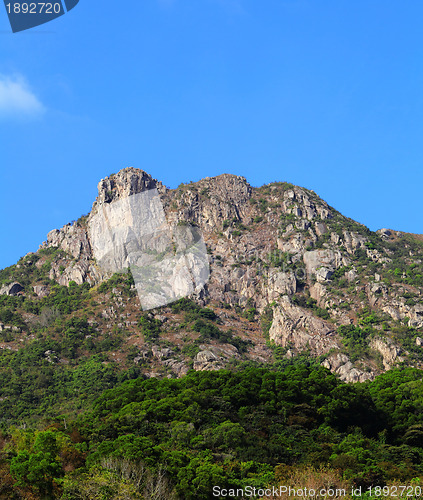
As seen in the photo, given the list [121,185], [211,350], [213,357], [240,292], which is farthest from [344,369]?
[121,185]

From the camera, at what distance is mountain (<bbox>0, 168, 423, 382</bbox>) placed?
91750 millimetres

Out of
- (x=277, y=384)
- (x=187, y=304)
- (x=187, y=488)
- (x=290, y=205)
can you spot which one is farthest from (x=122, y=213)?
(x=187, y=488)

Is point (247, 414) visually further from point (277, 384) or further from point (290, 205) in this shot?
point (290, 205)

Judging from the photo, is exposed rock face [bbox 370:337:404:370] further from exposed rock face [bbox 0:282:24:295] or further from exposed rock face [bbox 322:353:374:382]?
exposed rock face [bbox 0:282:24:295]

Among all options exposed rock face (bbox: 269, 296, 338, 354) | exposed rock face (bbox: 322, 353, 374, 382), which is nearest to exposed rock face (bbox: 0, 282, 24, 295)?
exposed rock face (bbox: 269, 296, 338, 354)

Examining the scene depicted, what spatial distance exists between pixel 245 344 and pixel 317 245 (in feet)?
95.1

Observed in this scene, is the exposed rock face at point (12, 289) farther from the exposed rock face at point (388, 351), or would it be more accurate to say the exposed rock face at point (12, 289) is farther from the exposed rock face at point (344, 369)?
the exposed rock face at point (388, 351)

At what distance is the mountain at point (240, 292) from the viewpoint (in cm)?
9175

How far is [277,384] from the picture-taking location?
192 feet

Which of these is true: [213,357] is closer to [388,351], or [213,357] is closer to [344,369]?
[344,369]

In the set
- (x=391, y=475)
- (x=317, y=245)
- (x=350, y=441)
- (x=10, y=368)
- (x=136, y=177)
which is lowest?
(x=391, y=475)

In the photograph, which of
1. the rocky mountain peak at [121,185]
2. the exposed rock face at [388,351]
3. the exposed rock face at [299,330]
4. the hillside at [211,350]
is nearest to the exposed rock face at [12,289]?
the hillside at [211,350]

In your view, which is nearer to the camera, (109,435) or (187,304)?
(109,435)

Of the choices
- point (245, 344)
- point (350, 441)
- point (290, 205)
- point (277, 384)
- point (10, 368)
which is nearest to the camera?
point (350, 441)
